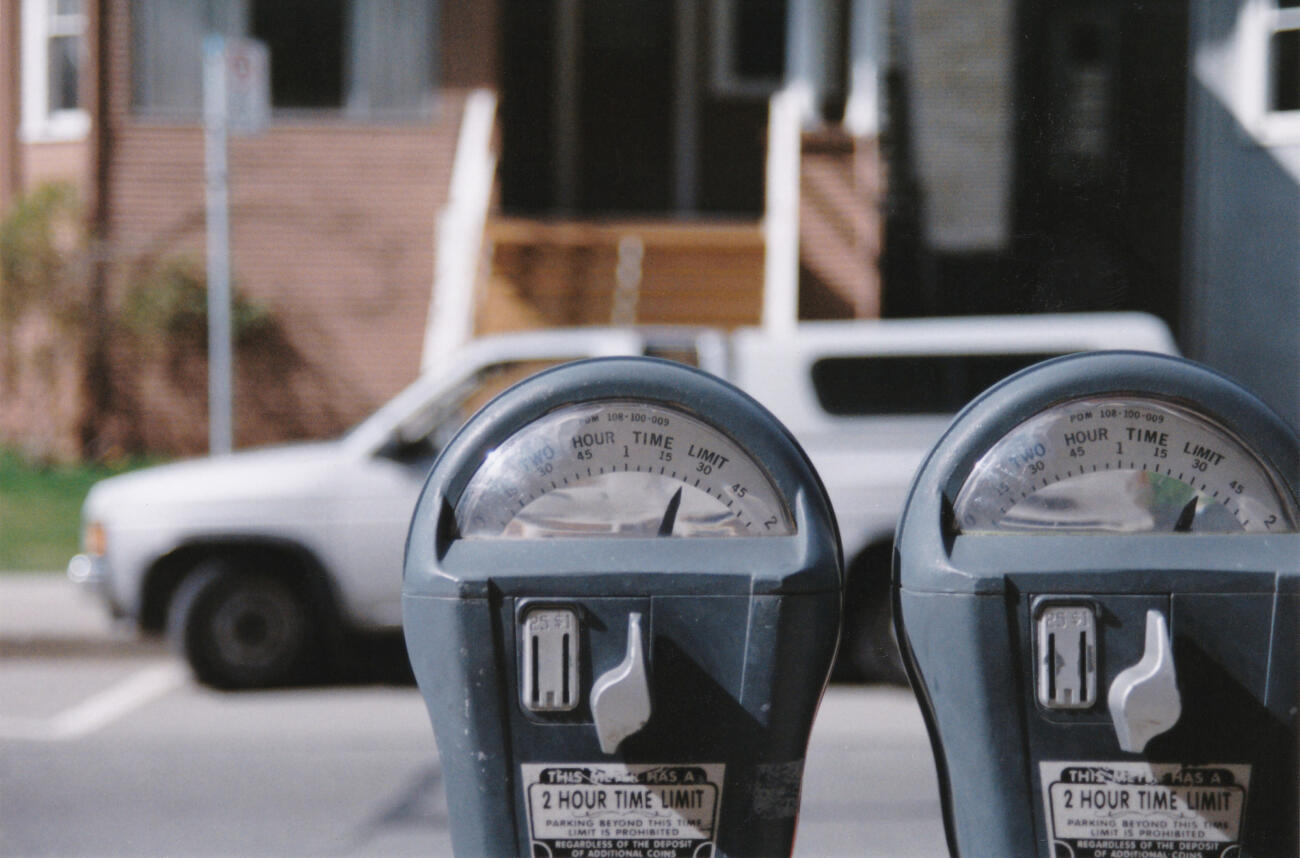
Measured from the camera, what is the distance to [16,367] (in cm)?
1044

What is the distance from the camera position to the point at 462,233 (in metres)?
9.27

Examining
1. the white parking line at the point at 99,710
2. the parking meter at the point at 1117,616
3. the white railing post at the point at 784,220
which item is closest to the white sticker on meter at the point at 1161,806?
the parking meter at the point at 1117,616

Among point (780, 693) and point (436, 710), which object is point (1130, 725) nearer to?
point (780, 693)

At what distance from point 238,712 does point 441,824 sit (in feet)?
5.72

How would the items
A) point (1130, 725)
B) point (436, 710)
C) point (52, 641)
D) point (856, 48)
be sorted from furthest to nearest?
1. point (856, 48)
2. point (52, 641)
3. point (436, 710)
4. point (1130, 725)

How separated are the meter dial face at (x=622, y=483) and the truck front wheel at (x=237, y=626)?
180 inches

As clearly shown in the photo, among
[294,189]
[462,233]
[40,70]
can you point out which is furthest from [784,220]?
[40,70]

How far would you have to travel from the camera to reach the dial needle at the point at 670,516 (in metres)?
1.79

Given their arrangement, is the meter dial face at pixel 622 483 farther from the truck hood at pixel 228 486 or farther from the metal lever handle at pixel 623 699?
the truck hood at pixel 228 486

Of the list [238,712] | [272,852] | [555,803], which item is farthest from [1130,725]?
[238,712]

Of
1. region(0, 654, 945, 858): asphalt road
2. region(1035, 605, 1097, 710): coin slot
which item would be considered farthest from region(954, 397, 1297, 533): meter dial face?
region(0, 654, 945, 858): asphalt road

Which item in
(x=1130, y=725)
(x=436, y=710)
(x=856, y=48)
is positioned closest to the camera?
(x=1130, y=725)

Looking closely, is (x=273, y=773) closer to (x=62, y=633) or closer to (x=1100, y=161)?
(x=62, y=633)

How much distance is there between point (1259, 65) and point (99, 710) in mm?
7044
